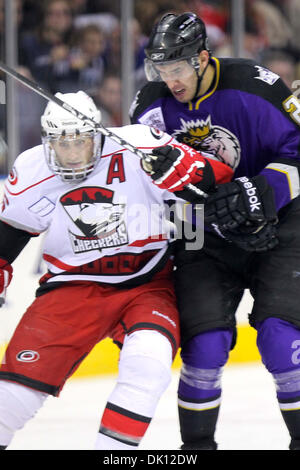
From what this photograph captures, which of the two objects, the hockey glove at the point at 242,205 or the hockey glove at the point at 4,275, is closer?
the hockey glove at the point at 242,205

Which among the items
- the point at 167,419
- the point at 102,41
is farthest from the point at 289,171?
the point at 102,41

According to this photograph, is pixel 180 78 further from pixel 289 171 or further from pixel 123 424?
pixel 123 424

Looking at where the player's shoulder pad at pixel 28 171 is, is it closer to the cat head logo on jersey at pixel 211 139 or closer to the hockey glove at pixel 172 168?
the hockey glove at pixel 172 168

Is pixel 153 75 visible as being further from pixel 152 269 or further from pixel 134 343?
pixel 134 343

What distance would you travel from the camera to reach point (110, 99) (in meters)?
5.04

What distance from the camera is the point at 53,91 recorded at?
4832 millimetres

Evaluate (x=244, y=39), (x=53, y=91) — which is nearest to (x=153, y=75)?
(x=53, y=91)

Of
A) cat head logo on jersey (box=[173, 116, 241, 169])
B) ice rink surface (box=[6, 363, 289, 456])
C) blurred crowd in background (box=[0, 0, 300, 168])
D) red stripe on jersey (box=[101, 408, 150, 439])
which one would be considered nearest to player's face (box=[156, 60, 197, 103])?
cat head logo on jersey (box=[173, 116, 241, 169])

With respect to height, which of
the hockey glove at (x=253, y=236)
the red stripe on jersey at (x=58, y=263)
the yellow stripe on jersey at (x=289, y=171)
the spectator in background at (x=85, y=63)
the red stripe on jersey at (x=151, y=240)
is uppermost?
the yellow stripe on jersey at (x=289, y=171)

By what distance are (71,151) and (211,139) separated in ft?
1.59

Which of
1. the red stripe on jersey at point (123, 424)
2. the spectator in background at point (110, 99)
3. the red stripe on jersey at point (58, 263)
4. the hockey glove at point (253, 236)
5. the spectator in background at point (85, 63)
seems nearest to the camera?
the red stripe on jersey at point (123, 424)

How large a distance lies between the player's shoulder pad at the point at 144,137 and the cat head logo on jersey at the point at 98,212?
17 cm

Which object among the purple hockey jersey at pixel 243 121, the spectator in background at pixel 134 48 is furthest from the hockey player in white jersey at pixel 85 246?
the spectator in background at pixel 134 48

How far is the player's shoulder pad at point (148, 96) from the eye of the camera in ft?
10.2
